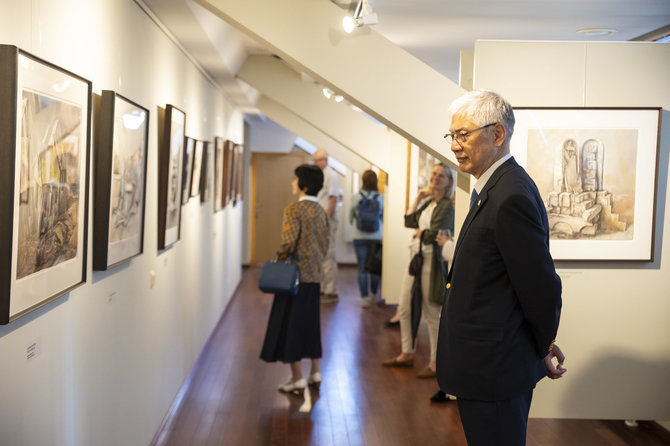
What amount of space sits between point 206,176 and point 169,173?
7.09 feet

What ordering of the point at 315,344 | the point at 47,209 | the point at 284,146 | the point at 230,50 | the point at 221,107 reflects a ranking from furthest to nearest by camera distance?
the point at 284,146 < the point at 221,107 < the point at 230,50 < the point at 315,344 < the point at 47,209

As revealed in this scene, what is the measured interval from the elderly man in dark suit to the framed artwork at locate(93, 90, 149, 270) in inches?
57.2

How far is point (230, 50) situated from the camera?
235 inches

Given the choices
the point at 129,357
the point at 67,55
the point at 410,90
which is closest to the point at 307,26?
the point at 410,90

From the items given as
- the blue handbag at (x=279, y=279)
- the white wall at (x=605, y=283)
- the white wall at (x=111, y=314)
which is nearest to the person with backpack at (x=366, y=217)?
the white wall at (x=111, y=314)

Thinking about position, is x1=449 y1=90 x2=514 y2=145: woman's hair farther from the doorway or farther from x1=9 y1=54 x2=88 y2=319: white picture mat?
the doorway

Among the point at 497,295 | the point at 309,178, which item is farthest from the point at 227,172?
the point at 497,295

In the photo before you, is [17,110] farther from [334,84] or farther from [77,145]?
[334,84]

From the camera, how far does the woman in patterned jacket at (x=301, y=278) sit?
509 centimetres

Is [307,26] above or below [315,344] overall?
above

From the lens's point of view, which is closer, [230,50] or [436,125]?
[436,125]

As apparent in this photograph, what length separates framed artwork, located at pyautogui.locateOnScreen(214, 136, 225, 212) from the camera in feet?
23.3

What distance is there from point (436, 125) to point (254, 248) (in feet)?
33.2

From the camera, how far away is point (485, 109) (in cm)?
230
